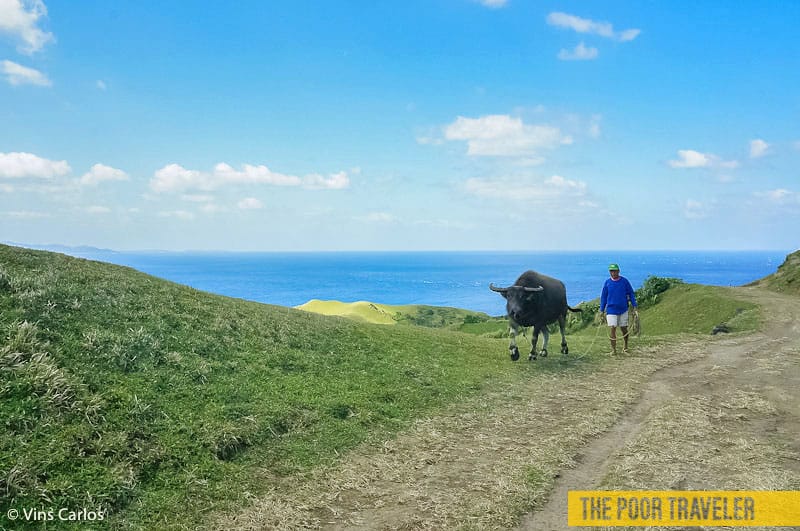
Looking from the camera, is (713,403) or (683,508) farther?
(713,403)

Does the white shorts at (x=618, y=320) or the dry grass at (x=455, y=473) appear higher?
the white shorts at (x=618, y=320)

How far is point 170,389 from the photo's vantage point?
855cm

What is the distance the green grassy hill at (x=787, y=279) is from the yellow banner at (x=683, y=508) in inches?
1370

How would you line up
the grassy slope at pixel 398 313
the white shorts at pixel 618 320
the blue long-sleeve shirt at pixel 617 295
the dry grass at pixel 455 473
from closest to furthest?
the dry grass at pixel 455 473 < the blue long-sleeve shirt at pixel 617 295 < the white shorts at pixel 618 320 < the grassy slope at pixel 398 313

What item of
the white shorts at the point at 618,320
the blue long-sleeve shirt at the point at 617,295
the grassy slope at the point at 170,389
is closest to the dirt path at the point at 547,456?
the grassy slope at the point at 170,389

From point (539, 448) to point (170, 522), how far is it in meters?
6.10

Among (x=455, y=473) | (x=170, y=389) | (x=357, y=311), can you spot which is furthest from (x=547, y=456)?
(x=357, y=311)

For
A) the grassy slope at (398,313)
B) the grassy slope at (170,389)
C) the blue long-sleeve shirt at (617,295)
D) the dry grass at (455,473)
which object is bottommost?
the grassy slope at (398,313)

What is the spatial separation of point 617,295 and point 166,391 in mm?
14889

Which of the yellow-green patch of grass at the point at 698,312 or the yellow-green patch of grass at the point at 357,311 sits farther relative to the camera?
the yellow-green patch of grass at the point at 357,311

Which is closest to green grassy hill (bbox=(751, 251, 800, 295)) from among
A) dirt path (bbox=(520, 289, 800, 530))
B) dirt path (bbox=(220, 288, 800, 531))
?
dirt path (bbox=(520, 289, 800, 530))

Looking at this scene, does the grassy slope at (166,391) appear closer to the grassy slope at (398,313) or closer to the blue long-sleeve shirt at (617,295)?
the blue long-sleeve shirt at (617,295)

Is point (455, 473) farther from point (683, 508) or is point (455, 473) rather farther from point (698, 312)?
point (698, 312)

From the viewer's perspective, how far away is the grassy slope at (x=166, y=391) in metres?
6.18
